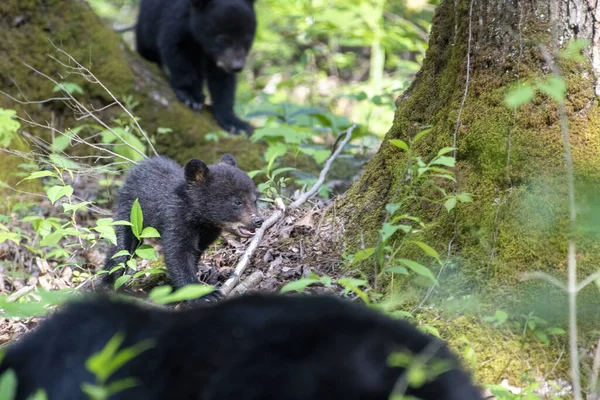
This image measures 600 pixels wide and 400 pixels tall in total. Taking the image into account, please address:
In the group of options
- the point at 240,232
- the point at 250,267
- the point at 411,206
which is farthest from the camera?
the point at 240,232

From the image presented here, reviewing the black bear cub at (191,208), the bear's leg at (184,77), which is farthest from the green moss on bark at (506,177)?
the bear's leg at (184,77)

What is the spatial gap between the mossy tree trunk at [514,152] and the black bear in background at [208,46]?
5.08 m

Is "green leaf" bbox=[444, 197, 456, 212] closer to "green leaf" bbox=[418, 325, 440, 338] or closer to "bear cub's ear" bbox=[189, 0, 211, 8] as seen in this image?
"green leaf" bbox=[418, 325, 440, 338]

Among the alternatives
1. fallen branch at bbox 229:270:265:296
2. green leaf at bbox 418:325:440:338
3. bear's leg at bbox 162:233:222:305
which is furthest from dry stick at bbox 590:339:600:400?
bear's leg at bbox 162:233:222:305

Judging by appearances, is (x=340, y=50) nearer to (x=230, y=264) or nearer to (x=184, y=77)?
(x=184, y=77)

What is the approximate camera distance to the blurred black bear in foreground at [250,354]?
1854 mm

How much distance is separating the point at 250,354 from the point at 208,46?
24.8 feet

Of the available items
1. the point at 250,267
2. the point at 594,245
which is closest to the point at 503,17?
the point at 594,245

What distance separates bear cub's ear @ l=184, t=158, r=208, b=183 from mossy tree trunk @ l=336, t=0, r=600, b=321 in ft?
4.62

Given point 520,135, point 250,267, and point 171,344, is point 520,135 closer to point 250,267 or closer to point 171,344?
point 250,267

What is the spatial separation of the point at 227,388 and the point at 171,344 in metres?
0.25

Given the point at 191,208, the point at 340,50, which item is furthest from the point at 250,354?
the point at 340,50

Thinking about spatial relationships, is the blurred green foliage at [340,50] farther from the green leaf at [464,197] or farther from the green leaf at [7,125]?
the green leaf at [464,197]

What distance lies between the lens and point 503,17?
12.1 feet
